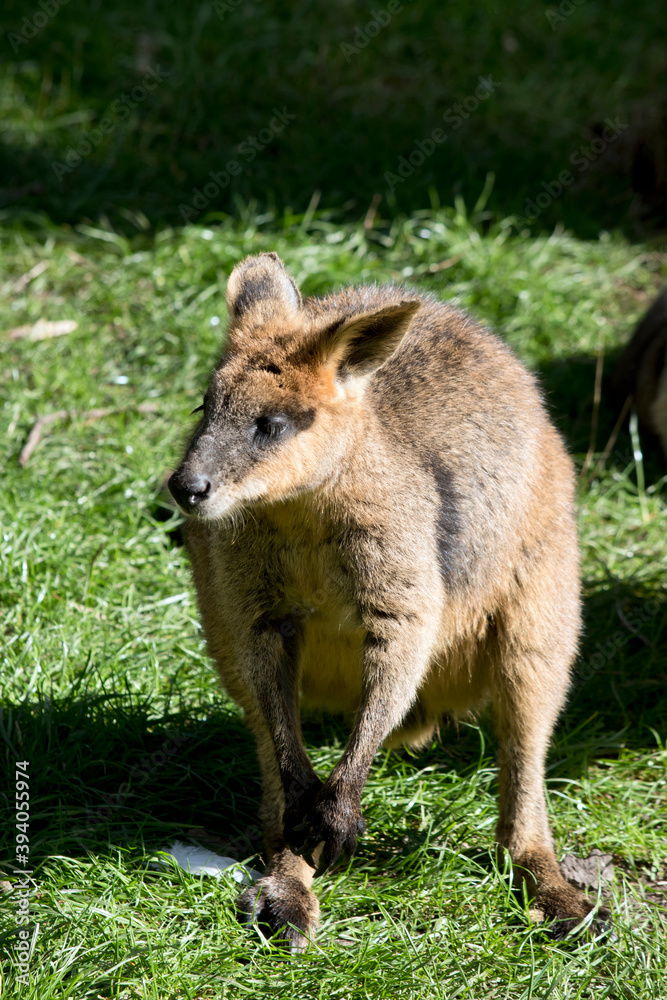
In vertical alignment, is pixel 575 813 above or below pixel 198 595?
below

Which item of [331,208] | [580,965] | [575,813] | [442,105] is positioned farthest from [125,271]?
[580,965]

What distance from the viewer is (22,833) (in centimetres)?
317

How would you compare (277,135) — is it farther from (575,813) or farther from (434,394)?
(575,813)

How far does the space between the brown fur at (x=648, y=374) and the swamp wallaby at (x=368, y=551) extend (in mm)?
2720

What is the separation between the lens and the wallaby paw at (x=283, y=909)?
302 cm

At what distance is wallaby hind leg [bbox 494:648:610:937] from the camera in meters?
3.35

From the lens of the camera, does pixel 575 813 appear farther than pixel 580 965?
Yes

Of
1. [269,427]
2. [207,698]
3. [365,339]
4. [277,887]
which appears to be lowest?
[207,698]

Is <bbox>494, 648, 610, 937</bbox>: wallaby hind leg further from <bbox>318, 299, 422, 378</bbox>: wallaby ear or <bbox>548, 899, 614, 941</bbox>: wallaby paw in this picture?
<bbox>318, 299, 422, 378</bbox>: wallaby ear

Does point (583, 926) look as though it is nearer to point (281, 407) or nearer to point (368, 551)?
point (368, 551)

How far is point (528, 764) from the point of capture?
3.38 metres

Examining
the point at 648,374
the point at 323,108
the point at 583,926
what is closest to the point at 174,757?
the point at 583,926

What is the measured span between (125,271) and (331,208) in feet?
4.74

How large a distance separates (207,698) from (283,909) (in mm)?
1088
